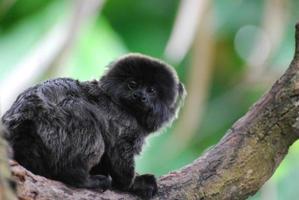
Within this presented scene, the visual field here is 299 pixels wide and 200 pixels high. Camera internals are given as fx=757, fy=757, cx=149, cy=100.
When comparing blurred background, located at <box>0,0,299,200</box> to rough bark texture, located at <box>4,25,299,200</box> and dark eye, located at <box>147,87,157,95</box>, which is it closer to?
dark eye, located at <box>147,87,157,95</box>

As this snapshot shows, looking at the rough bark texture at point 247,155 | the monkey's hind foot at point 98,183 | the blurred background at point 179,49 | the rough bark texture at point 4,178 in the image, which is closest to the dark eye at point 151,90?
the blurred background at point 179,49

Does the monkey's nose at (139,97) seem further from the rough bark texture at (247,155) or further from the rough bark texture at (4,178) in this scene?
the rough bark texture at (4,178)

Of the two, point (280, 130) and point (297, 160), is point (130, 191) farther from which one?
point (297, 160)

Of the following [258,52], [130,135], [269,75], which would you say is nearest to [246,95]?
[269,75]

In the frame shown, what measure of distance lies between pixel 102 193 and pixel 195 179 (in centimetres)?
51

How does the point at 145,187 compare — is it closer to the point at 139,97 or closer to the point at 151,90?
the point at 139,97

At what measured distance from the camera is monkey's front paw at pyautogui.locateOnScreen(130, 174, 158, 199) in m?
3.81

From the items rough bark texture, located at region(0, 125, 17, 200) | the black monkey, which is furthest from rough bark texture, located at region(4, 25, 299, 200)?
rough bark texture, located at region(0, 125, 17, 200)

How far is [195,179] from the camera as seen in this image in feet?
12.6

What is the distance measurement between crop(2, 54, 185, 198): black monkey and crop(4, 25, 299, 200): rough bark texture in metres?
0.18

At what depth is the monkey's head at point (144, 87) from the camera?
14.0 ft

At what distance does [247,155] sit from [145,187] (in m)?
0.55

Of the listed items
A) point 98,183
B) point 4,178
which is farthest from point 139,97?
point 4,178

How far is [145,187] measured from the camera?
3.82 m
